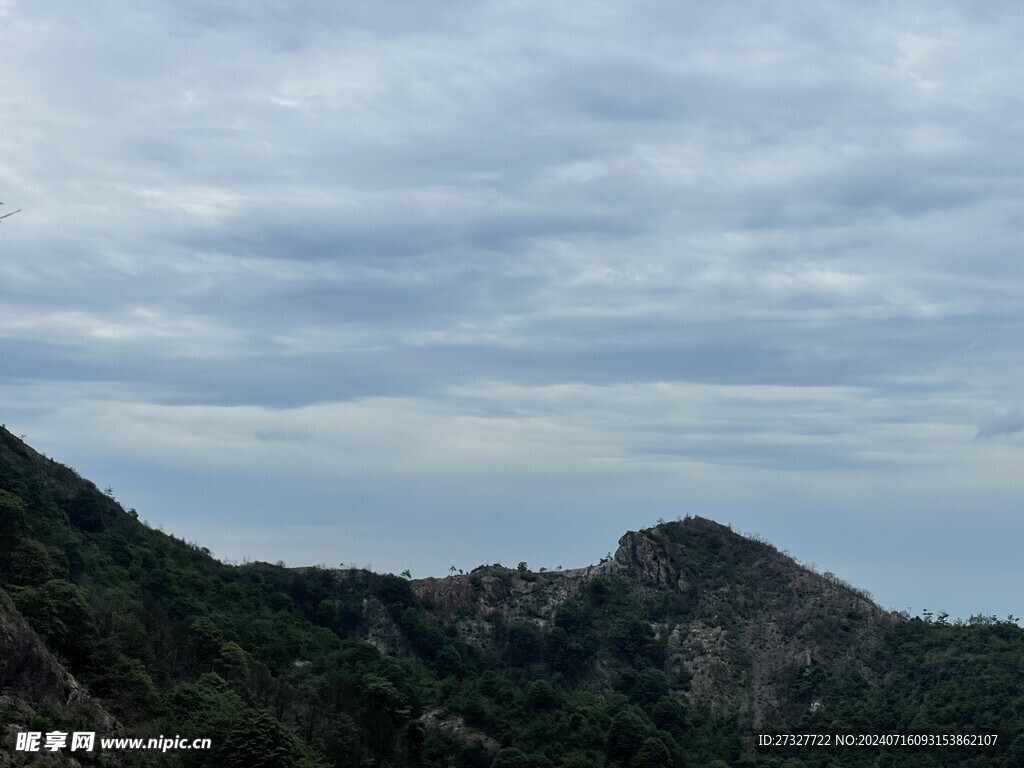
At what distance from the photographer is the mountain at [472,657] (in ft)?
259

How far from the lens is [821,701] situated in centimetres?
13312

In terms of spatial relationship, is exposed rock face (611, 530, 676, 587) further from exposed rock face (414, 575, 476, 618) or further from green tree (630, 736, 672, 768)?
green tree (630, 736, 672, 768)

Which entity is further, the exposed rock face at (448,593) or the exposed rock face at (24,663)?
the exposed rock face at (448,593)

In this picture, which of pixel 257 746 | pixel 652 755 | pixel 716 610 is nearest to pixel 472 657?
pixel 716 610

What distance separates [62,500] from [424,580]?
54.3 metres

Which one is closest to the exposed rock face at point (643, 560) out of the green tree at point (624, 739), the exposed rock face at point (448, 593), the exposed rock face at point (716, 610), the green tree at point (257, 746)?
the exposed rock face at point (716, 610)

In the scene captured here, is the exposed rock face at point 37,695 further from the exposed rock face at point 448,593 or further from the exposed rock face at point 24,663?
the exposed rock face at point 448,593

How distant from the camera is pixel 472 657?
140875mm

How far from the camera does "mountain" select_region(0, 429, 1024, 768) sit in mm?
79062

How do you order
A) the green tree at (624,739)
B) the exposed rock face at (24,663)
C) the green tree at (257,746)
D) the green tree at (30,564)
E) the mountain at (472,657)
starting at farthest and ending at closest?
the green tree at (624,739), the green tree at (30,564), the mountain at (472,657), the green tree at (257,746), the exposed rock face at (24,663)

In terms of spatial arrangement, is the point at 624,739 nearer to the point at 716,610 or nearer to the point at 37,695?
the point at 716,610

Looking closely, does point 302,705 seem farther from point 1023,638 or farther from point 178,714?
point 1023,638

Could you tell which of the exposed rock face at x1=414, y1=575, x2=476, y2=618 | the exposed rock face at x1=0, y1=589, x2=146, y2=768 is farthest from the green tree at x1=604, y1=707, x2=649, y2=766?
the exposed rock face at x1=0, y1=589, x2=146, y2=768

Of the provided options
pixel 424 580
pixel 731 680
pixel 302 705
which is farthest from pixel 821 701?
pixel 302 705
